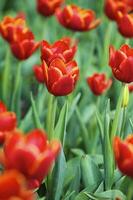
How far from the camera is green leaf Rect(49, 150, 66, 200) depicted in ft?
4.27

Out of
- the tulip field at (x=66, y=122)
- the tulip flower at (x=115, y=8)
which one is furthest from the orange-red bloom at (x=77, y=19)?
the tulip flower at (x=115, y=8)

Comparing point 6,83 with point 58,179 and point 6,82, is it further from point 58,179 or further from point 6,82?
point 58,179

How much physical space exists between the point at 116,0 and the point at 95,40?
0.47 meters

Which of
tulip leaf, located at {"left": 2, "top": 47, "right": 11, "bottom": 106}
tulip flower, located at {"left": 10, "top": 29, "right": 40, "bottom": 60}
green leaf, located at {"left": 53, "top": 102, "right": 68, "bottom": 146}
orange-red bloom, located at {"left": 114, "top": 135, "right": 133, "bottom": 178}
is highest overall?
orange-red bloom, located at {"left": 114, "top": 135, "right": 133, "bottom": 178}

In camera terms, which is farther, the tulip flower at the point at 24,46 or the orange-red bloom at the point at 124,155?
the tulip flower at the point at 24,46

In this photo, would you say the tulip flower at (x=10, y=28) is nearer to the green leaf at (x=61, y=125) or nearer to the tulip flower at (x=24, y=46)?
the tulip flower at (x=24, y=46)

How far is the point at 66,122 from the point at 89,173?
156 millimetres

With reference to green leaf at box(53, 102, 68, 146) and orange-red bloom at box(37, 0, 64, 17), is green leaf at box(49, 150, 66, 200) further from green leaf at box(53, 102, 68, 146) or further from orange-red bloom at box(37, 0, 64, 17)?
orange-red bloom at box(37, 0, 64, 17)

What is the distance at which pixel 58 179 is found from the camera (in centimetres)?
132

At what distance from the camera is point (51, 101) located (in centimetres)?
140

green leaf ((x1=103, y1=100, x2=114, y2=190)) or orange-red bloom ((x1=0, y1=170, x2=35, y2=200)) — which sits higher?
orange-red bloom ((x1=0, y1=170, x2=35, y2=200))

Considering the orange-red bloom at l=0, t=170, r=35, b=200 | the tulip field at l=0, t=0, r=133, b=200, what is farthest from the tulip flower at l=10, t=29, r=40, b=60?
the orange-red bloom at l=0, t=170, r=35, b=200

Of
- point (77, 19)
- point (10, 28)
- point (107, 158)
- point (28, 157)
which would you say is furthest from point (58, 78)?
point (77, 19)

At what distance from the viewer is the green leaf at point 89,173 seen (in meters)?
1.38
